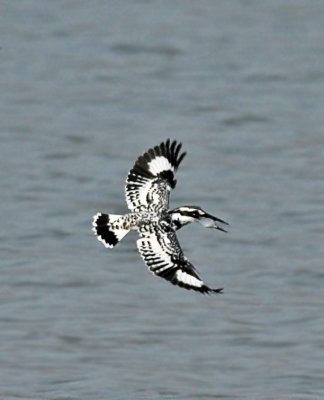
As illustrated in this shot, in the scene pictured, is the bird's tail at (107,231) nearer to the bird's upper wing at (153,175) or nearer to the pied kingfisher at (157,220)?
the pied kingfisher at (157,220)

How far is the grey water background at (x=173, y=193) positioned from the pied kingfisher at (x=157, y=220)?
5.81ft

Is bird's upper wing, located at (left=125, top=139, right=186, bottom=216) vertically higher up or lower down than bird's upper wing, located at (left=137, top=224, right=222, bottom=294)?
higher up

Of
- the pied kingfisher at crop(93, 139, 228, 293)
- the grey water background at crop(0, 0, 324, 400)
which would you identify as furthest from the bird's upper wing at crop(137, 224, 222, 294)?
the grey water background at crop(0, 0, 324, 400)

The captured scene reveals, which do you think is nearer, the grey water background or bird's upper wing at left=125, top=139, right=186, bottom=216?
bird's upper wing at left=125, top=139, right=186, bottom=216

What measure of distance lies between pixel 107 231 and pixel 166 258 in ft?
1.60

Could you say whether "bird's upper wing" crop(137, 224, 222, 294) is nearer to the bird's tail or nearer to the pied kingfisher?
the pied kingfisher

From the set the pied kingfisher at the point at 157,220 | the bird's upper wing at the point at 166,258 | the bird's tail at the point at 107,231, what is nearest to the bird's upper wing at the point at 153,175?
the pied kingfisher at the point at 157,220

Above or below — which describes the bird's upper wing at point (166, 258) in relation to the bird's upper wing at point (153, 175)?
below

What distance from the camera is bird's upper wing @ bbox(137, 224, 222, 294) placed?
8875 mm

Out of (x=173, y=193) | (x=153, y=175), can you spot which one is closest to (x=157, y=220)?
(x=153, y=175)

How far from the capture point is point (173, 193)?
16531 millimetres

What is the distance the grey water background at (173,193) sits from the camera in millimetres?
11898

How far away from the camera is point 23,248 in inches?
572

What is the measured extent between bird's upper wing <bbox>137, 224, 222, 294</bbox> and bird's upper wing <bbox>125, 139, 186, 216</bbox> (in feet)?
2.41
